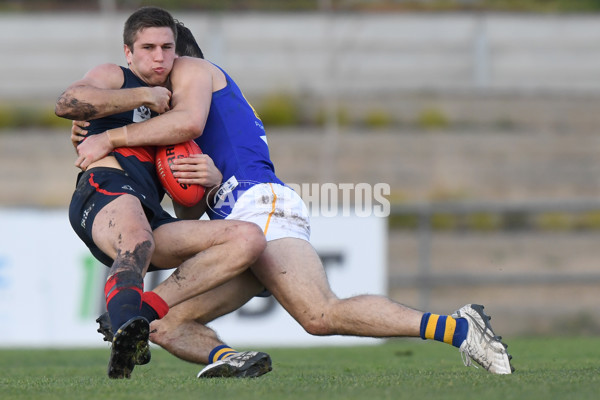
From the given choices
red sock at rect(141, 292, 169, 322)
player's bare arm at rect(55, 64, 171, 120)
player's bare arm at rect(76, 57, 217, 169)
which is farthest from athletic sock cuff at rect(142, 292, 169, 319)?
player's bare arm at rect(55, 64, 171, 120)

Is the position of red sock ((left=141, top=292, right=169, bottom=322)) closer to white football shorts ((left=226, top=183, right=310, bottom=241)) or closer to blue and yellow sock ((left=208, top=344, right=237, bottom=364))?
blue and yellow sock ((left=208, top=344, right=237, bottom=364))

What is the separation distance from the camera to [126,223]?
16.1 feet

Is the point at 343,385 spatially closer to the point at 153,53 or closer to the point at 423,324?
the point at 423,324

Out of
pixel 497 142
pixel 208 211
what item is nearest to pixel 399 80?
pixel 497 142

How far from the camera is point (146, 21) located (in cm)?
526

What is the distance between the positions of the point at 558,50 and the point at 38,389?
596 inches

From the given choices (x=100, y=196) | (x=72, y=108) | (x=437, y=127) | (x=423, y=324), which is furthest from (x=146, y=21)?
(x=437, y=127)

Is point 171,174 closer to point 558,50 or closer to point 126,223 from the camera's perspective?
point 126,223

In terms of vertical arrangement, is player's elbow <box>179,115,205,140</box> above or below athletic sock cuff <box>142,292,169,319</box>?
above

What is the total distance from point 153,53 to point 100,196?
2.73 feet

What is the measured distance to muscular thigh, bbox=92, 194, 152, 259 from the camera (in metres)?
4.87

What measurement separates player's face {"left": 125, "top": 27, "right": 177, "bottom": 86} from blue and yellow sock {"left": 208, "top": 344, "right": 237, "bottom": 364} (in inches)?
58.5

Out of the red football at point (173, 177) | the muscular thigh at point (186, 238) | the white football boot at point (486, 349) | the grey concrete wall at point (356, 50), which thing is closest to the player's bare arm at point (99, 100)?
the red football at point (173, 177)

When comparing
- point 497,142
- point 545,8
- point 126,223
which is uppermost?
point 545,8
